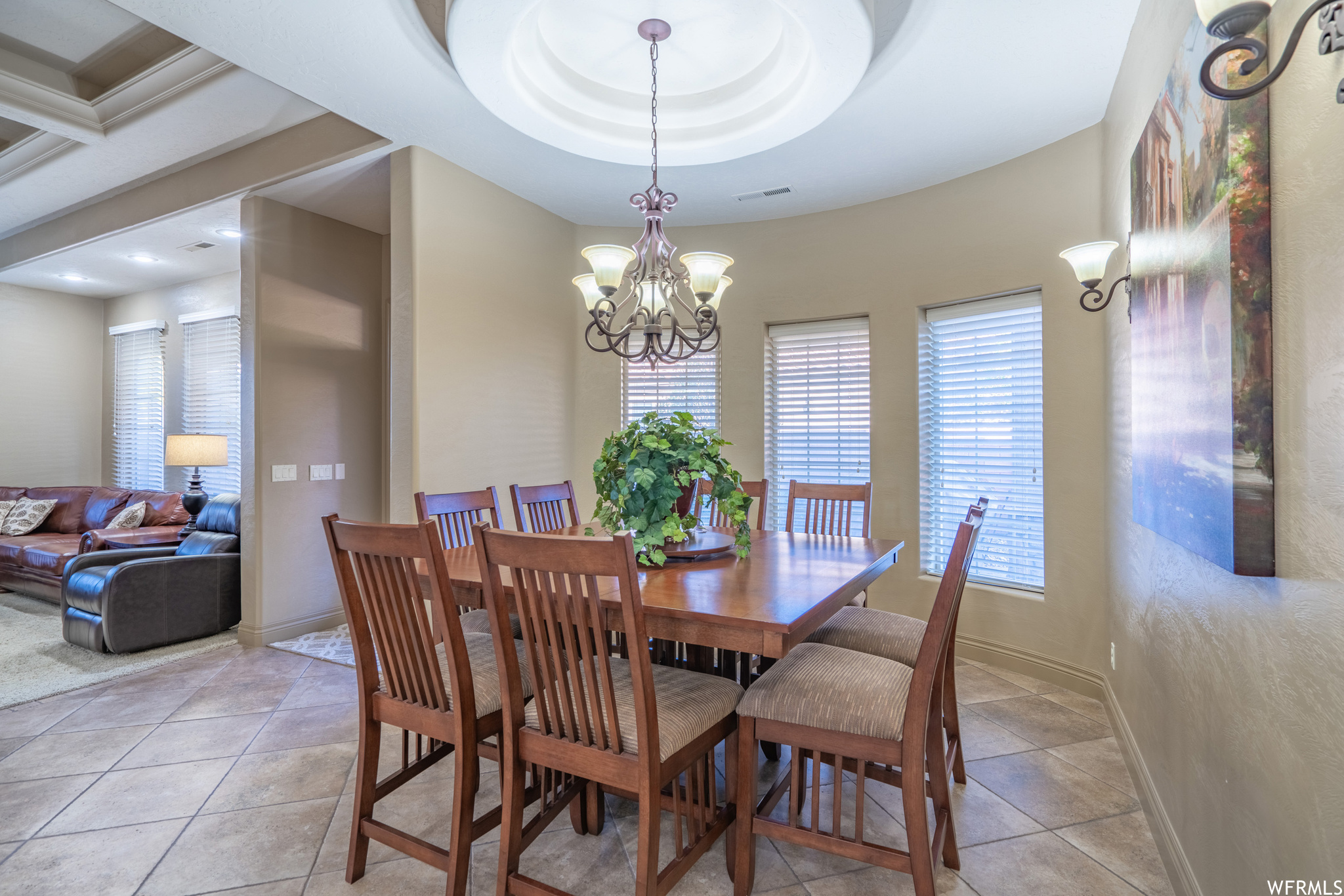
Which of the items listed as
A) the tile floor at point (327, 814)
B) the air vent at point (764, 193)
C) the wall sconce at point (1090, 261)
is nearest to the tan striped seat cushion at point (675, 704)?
the tile floor at point (327, 814)

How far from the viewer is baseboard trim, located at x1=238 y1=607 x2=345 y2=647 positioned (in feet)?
12.8

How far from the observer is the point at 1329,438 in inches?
39.2

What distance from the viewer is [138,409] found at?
641 centimetres

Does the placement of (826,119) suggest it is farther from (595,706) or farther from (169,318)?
(169,318)

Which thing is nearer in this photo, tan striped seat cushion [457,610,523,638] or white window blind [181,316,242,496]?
tan striped seat cushion [457,610,523,638]

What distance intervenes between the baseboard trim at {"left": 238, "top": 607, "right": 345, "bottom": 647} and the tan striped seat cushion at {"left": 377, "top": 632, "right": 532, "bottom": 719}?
2.55 m

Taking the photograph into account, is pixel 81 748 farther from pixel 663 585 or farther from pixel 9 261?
pixel 9 261

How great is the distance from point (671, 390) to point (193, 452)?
3.85m

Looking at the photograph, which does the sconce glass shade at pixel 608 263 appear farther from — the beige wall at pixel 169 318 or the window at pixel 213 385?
the beige wall at pixel 169 318

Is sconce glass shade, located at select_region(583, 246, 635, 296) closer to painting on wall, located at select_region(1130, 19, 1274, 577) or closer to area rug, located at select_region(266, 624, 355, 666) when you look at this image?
painting on wall, located at select_region(1130, 19, 1274, 577)

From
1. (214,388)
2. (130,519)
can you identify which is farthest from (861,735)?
(214,388)

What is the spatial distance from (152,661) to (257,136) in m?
3.09

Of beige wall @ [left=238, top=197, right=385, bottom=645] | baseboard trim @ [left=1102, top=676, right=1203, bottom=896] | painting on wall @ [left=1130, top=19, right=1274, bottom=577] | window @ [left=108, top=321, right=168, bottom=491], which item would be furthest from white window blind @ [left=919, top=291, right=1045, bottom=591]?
window @ [left=108, top=321, right=168, bottom=491]

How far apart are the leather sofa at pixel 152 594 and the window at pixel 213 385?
66.1 inches
